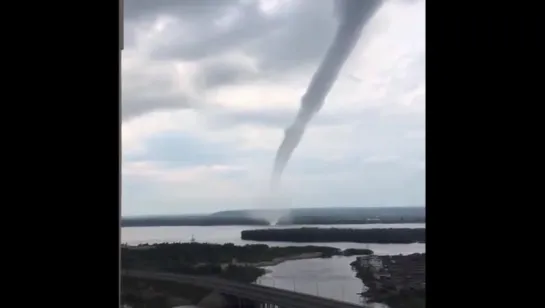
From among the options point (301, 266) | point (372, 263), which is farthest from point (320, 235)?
point (372, 263)

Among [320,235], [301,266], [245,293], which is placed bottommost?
[245,293]

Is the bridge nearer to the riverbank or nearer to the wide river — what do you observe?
the wide river

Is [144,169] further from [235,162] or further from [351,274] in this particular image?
[351,274]

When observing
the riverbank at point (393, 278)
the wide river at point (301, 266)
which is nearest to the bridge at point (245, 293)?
the wide river at point (301, 266)

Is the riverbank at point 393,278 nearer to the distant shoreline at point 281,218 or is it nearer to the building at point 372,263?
the building at point 372,263

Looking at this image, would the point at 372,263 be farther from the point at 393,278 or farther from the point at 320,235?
the point at 320,235
